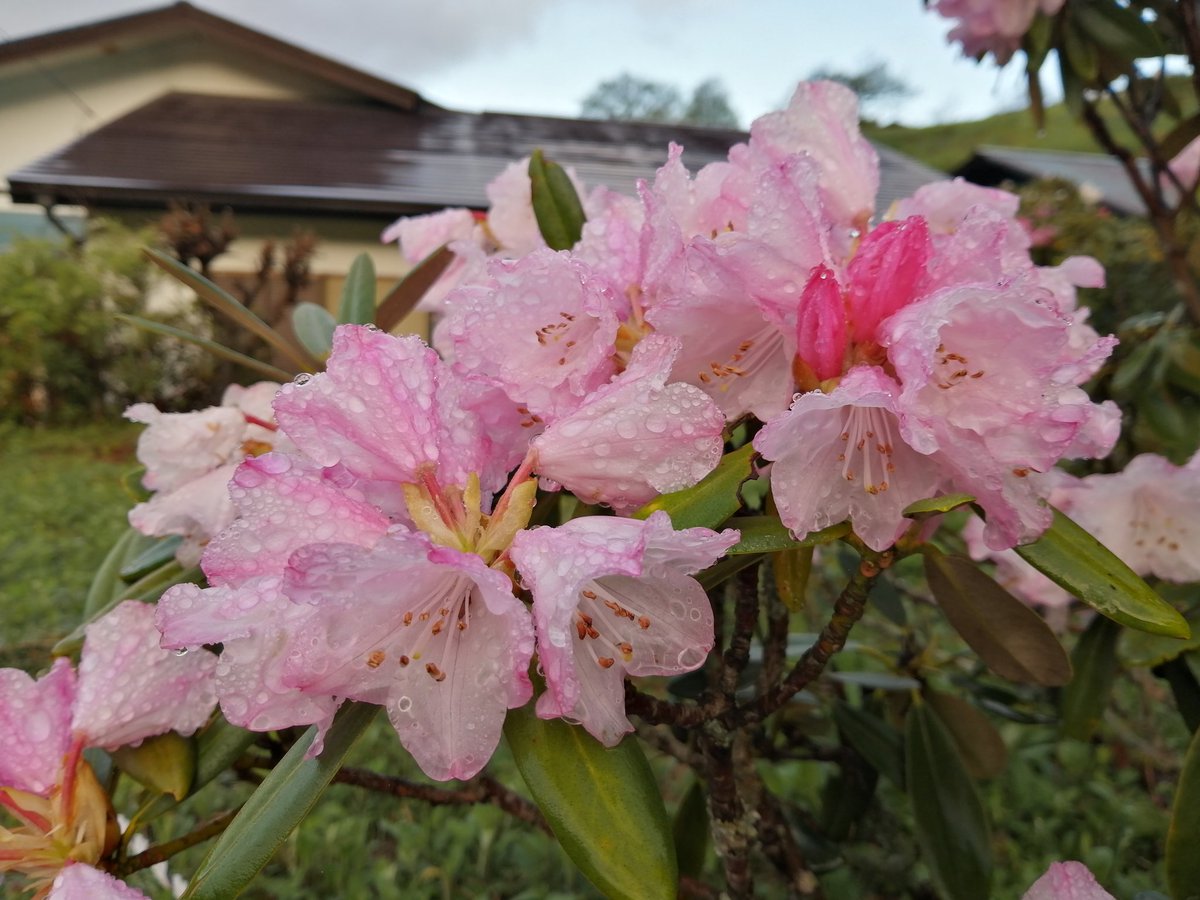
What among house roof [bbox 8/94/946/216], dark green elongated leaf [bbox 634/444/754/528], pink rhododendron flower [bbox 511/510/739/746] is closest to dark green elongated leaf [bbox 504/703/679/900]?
pink rhododendron flower [bbox 511/510/739/746]

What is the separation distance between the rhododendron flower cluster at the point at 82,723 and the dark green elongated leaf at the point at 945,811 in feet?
2.69

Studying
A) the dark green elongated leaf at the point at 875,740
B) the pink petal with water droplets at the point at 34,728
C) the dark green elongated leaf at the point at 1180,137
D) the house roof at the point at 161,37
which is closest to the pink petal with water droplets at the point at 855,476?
the pink petal with water droplets at the point at 34,728

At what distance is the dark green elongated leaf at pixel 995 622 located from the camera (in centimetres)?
71

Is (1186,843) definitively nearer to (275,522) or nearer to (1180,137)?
(275,522)

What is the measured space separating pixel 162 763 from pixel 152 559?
8.5 inches

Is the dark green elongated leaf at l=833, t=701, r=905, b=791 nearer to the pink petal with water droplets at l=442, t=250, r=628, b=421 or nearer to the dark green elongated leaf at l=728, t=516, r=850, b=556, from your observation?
the dark green elongated leaf at l=728, t=516, r=850, b=556

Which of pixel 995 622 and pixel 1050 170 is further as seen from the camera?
pixel 1050 170

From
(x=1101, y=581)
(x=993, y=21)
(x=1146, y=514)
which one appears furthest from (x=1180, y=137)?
(x=1101, y=581)

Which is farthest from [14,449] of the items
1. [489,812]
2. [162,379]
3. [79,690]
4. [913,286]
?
[913,286]

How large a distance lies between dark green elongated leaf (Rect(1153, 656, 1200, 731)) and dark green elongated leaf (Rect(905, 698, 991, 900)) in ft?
0.80

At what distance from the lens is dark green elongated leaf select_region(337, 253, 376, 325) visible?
3.11 ft

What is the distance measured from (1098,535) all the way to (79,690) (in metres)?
0.96

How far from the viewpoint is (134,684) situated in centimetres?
68

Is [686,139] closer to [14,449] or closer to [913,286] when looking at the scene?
[14,449]
